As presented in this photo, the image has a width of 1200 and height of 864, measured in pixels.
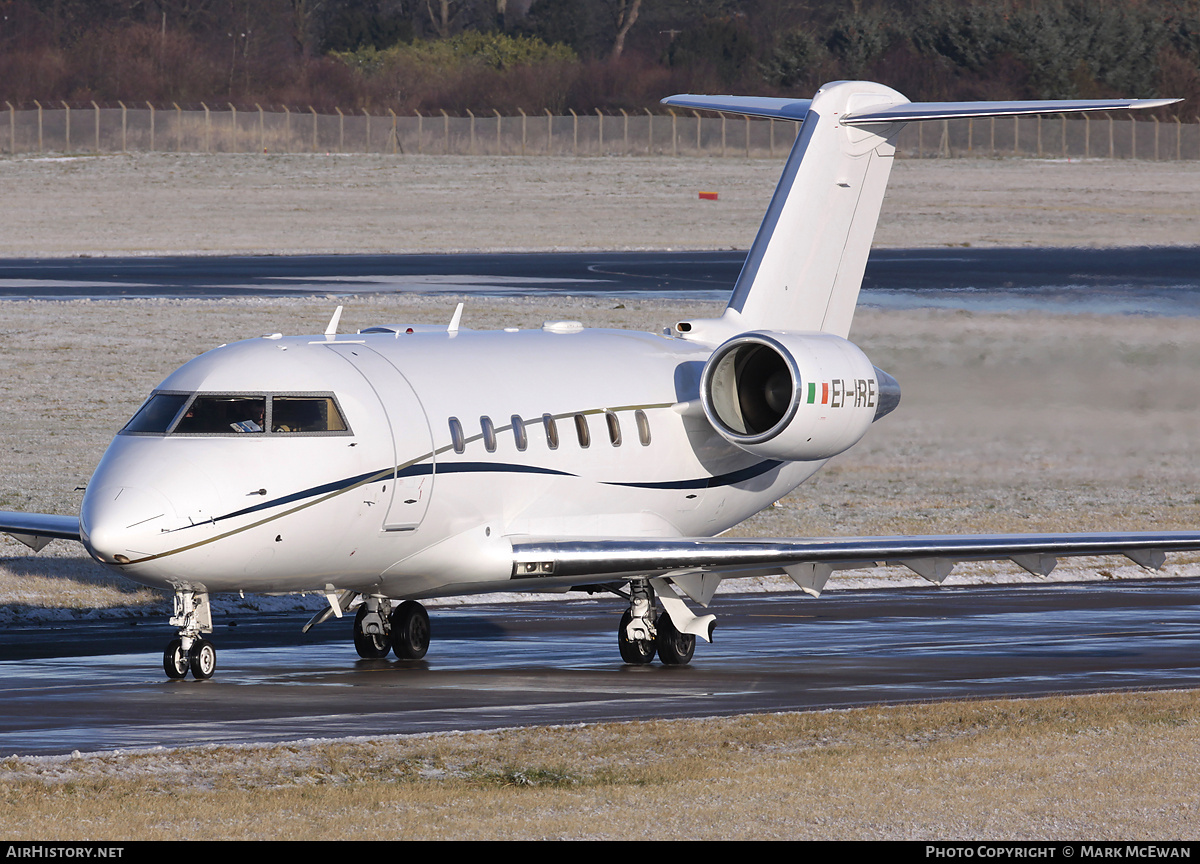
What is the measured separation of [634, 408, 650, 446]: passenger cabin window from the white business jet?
44mm

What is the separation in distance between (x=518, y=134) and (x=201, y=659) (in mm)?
86791

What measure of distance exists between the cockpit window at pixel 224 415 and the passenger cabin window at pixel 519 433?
3048 mm

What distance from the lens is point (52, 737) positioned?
51.7ft

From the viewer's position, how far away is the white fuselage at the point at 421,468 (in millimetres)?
17703

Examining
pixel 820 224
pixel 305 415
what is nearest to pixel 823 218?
pixel 820 224

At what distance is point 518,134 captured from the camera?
4092 inches

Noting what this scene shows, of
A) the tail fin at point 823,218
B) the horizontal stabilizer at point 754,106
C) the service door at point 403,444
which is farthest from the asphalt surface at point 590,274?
the service door at point 403,444

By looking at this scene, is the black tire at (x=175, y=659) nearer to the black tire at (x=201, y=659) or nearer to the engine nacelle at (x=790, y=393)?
the black tire at (x=201, y=659)

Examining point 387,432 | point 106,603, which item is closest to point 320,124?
point 106,603

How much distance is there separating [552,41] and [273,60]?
21.3 meters

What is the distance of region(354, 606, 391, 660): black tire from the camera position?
70.6 feet

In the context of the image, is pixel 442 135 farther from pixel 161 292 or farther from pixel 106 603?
pixel 106 603

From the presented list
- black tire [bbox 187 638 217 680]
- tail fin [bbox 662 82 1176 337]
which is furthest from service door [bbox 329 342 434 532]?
tail fin [bbox 662 82 1176 337]

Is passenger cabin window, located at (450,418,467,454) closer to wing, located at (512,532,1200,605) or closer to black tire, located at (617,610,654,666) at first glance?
wing, located at (512,532,1200,605)
